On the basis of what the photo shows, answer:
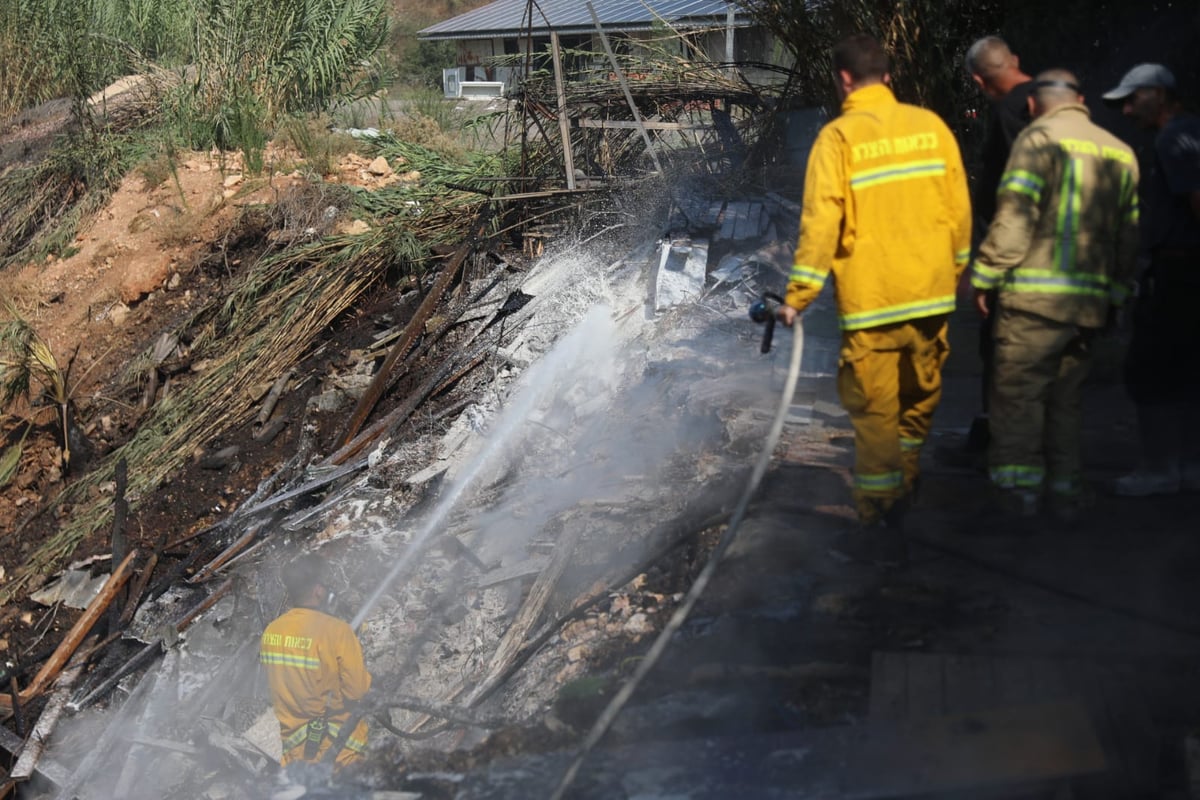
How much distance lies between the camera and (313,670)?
489 centimetres

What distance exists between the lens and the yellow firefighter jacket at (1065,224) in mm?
3531

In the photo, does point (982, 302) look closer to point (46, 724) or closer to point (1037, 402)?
point (1037, 402)

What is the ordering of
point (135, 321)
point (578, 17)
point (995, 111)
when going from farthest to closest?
1. point (578, 17)
2. point (135, 321)
3. point (995, 111)

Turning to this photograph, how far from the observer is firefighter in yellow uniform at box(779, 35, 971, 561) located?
3.57 metres

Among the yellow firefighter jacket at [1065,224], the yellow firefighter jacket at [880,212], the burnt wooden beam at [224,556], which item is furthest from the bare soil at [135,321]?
the yellow firefighter jacket at [1065,224]

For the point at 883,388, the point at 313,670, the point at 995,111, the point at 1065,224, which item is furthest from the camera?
the point at 313,670

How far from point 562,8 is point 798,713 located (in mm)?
20103

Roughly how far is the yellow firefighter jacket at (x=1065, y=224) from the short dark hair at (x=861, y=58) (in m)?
0.55

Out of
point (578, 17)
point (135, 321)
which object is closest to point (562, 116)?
point (135, 321)

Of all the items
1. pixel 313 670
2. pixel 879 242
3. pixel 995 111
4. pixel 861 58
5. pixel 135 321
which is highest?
pixel 861 58

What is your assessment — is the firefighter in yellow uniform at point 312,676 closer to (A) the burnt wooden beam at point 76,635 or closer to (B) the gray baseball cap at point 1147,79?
(A) the burnt wooden beam at point 76,635

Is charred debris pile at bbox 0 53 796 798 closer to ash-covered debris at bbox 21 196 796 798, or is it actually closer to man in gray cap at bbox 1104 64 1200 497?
ash-covered debris at bbox 21 196 796 798

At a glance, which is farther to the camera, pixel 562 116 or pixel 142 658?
pixel 562 116

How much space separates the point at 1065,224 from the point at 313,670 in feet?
12.1
